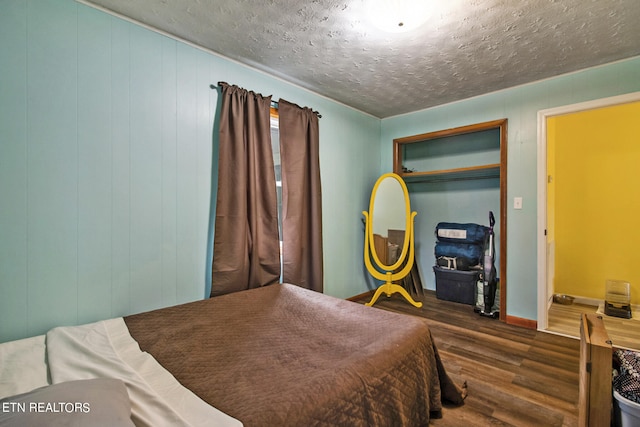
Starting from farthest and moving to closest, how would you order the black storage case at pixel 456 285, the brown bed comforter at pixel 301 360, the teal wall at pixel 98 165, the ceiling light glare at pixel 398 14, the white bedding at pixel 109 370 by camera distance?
the black storage case at pixel 456 285 < the ceiling light glare at pixel 398 14 < the teal wall at pixel 98 165 < the brown bed comforter at pixel 301 360 < the white bedding at pixel 109 370

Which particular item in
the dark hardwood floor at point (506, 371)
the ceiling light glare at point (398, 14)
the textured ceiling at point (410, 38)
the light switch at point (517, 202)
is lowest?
the dark hardwood floor at point (506, 371)

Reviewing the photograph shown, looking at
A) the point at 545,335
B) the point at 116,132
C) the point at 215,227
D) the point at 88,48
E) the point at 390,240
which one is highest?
the point at 88,48

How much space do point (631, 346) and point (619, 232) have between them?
1550mm

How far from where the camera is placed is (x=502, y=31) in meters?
1.92

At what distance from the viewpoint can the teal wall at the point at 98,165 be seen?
57.9 inches

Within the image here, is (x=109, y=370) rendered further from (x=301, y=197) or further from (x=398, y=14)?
(x=398, y=14)

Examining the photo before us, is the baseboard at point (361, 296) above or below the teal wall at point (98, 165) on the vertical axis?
below

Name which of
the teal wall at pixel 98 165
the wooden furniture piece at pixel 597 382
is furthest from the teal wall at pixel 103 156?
Result: the wooden furniture piece at pixel 597 382

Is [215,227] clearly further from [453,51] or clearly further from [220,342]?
[453,51]

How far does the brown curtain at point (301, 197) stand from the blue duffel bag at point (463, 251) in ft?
5.46

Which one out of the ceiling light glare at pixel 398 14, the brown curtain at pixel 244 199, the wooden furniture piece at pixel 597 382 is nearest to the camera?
the wooden furniture piece at pixel 597 382

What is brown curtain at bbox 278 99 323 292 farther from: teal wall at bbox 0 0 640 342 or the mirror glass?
the mirror glass

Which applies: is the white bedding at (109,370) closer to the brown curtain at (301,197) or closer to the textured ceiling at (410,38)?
the brown curtain at (301,197)

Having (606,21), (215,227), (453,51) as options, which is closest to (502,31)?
Answer: (453,51)
